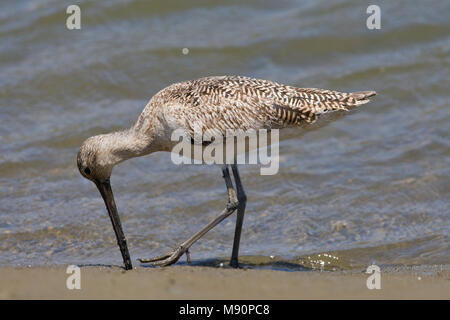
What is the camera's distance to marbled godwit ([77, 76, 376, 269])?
7.09 meters

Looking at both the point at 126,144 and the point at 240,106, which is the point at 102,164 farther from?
the point at 240,106

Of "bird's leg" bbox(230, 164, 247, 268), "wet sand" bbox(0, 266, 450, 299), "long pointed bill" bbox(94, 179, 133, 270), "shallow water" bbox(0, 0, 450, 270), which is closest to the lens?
"wet sand" bbox(0, 266, 450, 299)

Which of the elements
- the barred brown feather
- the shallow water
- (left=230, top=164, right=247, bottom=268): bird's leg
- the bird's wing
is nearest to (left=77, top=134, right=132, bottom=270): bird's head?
the barred brown feather

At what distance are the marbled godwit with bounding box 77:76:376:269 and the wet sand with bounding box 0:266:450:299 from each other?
4.02 ft

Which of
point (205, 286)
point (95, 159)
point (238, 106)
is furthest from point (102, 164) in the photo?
point (205, 286)

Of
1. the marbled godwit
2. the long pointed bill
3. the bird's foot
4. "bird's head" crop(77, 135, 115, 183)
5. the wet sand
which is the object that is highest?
the marbled godwit

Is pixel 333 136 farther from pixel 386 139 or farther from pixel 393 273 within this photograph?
pixel 393 273

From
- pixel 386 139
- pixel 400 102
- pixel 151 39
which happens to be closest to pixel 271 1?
pixel 151 39

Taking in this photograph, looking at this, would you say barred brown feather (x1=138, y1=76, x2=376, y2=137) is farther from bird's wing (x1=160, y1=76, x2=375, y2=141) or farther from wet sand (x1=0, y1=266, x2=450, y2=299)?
wet sand (x1=0, y1=266, x2=450, y2=299)

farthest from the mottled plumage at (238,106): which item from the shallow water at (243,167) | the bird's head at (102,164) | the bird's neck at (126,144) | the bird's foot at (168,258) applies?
the shallow water at (243,167)

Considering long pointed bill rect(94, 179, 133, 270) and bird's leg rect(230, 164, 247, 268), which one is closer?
long pointed bill rect(94, 179, 133, 270)

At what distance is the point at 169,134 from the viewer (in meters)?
7.20

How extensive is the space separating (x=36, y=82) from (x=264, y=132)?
5.74m
